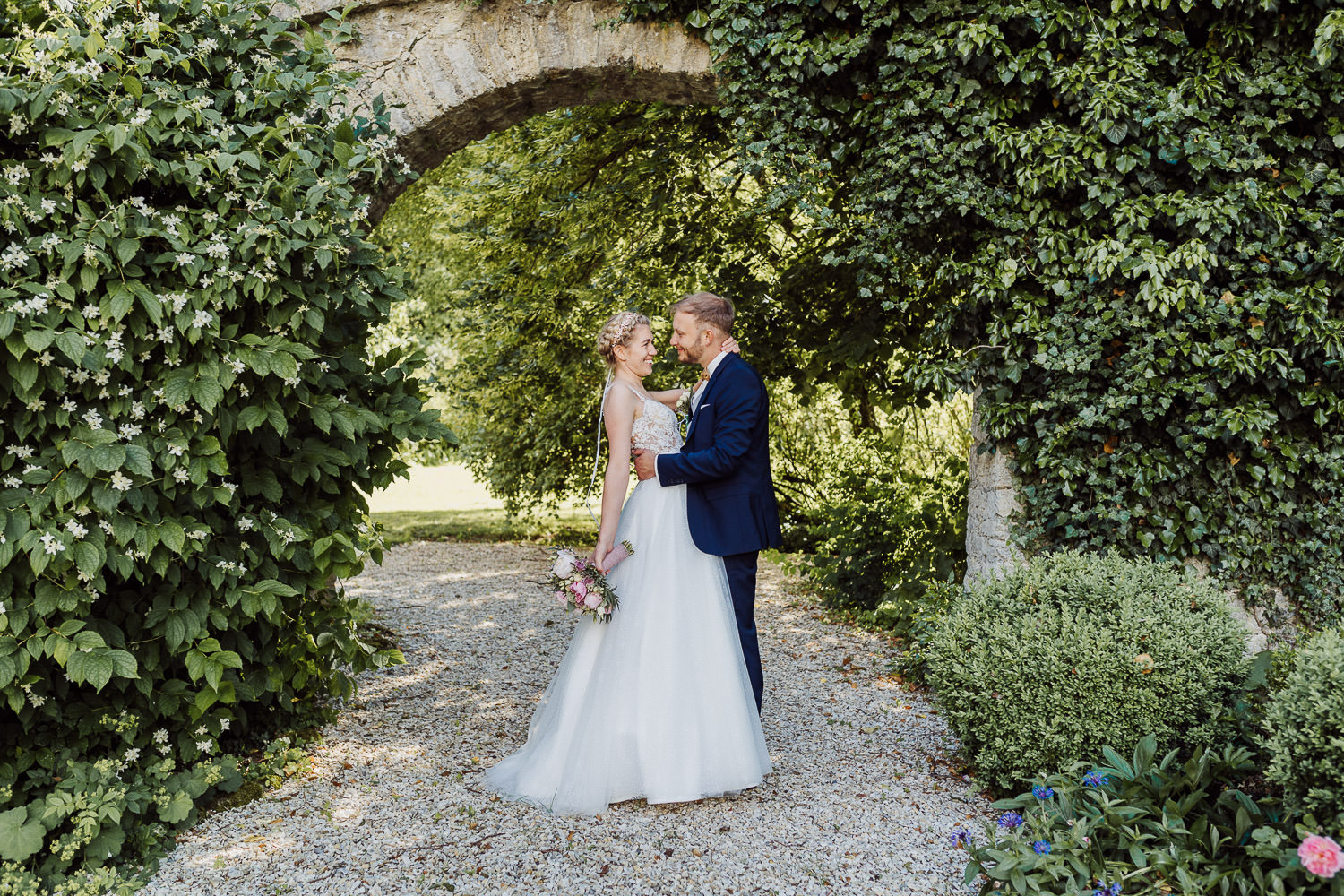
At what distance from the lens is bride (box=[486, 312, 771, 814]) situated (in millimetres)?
3430

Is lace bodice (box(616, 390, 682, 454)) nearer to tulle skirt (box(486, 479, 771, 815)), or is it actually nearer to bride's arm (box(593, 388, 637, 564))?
bride's arm (box(593, 388, 637, 564))

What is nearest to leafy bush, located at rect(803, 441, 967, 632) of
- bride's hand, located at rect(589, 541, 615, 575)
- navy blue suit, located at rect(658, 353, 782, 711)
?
navy blue suit, located at rect(658, 353, 782, 711)

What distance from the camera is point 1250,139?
4.07 meters

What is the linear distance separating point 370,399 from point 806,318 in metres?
4.00

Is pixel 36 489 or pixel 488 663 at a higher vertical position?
pixel 36 489

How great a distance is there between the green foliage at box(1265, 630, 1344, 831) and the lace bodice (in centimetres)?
228

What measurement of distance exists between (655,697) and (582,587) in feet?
1.76

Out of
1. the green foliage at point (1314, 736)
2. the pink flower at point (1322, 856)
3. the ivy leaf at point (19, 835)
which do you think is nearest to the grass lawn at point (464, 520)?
the ivy leaf at point (19, 835)

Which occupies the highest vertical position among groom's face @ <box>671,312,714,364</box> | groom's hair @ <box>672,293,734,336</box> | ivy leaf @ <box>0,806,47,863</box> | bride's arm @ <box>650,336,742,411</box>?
groom's hair @ <box>672,293,734,336</box>

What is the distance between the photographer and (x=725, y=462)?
349 centimetres

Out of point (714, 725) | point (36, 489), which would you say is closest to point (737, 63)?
point (714, 725)

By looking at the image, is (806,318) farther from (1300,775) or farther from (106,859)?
(106,859)

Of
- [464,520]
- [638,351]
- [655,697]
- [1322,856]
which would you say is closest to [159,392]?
[638,351]

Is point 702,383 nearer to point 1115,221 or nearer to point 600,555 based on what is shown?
point 600,555
